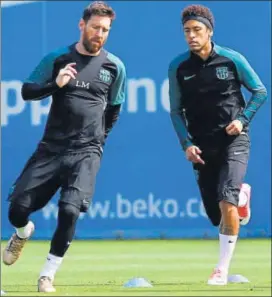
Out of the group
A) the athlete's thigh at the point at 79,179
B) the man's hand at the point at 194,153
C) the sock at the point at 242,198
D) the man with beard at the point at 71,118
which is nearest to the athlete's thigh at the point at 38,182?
the man with beard at the point at 71,118

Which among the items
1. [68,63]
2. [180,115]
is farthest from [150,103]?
[68,63]

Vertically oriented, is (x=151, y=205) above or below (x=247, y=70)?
below

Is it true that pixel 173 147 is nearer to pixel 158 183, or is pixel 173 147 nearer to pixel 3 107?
pixel 158 183

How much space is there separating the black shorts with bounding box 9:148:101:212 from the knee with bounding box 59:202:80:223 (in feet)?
0.51

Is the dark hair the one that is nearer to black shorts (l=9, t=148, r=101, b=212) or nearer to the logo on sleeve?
the logo on sleeve

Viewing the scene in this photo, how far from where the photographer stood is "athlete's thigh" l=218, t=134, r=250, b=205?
9.57 meters

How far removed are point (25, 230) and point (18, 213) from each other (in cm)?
52

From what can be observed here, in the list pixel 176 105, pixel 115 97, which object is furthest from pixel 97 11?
pixel 176 105

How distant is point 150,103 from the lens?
1692 cm

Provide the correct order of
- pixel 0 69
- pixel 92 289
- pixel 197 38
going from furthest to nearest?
1. pixel 0 69
2. pixel 197 38
3. pixel 92 289

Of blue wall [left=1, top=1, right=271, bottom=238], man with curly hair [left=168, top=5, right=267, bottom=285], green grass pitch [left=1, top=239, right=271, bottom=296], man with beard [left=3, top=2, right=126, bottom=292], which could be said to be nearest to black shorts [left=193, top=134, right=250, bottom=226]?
man with curly hair [left=168, top=5, right=267, bottom=285]

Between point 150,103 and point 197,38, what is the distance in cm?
721

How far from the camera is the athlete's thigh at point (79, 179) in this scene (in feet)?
28.5

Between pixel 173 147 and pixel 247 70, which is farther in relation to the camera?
pixel 173 147
